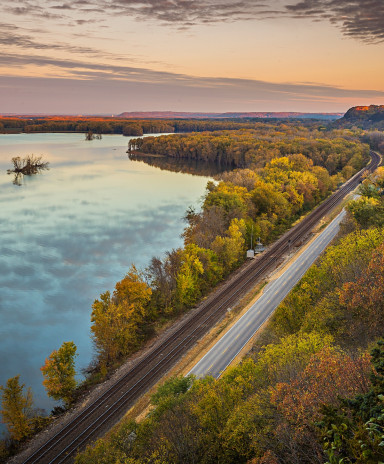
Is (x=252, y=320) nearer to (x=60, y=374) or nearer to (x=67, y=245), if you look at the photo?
(x=60, y=374)

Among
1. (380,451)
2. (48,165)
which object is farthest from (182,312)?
(48,165)

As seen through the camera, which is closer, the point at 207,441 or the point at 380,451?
the point at 380,451

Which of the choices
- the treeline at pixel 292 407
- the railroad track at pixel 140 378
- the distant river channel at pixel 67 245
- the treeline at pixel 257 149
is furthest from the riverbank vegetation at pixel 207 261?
the treeline at pixel 257 149

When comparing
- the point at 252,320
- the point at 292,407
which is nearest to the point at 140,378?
the point at 252,320

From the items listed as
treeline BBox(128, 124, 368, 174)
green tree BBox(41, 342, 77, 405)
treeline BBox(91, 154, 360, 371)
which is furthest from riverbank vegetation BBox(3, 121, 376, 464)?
treeline BBox(128, 124, 368, 174)

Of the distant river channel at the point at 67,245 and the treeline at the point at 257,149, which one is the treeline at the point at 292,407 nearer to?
the distant river channel at the point at 67,245

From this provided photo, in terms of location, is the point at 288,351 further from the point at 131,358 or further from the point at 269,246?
the point at 269,246

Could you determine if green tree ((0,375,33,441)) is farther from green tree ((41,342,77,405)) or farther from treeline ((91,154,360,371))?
treeline ((91,154,360,371))
